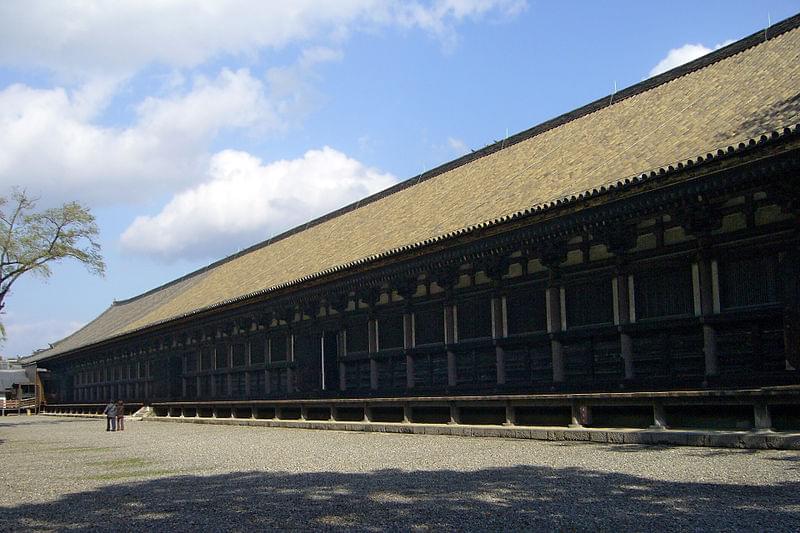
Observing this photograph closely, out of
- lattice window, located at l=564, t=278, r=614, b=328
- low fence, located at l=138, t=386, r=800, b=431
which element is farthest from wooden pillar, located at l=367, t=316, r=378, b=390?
lattice window, located at l=564, t=278, r=614, b=328

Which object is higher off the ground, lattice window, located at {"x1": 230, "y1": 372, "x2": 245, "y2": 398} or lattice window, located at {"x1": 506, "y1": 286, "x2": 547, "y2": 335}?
lattice window, located at {"x1": 506, "y1": 286, "x2": 547, "y2": 335}

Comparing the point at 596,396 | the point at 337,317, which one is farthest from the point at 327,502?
the point at 337,317

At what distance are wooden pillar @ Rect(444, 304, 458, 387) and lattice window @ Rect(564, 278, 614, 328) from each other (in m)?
3.72

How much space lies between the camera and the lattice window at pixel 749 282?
43.0ft

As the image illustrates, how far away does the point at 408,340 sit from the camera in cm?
2120

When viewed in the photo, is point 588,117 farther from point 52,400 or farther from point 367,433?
point 52,400

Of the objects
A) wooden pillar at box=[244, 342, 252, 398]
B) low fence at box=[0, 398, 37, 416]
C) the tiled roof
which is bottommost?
low fence at box=[0, 398, 37, 416]

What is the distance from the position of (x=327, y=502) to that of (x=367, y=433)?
1154 cm

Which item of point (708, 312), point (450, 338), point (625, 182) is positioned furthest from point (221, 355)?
point (708, 312)

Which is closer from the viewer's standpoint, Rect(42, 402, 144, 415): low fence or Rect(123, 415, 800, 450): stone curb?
Rect(123, 415, 800, 450): stone curb

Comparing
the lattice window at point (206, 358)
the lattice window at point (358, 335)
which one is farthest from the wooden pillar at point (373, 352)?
the lattice window at point (206, 358)

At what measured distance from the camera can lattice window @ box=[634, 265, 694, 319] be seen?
47.4ft

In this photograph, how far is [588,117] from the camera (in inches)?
902

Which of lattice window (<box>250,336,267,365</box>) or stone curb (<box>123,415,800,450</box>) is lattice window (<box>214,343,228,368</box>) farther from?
stone curb (<box>123,415,800,450</box>)
